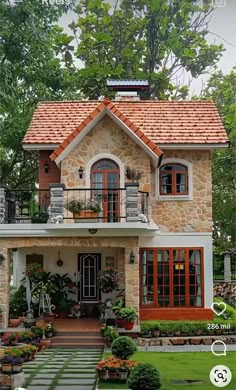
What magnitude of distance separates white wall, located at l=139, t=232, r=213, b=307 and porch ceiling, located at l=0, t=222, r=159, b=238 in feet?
1.61

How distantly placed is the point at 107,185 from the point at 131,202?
124 cm

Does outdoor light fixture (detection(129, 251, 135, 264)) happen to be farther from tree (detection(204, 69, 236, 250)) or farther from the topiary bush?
tree (detection(204, 69, 236, 250))

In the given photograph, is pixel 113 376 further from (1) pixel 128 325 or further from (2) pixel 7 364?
(1) pixel 128 325

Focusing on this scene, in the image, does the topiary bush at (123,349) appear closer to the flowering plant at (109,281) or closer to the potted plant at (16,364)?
the potted plant at (16,364)

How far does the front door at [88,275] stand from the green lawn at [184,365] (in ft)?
12.0

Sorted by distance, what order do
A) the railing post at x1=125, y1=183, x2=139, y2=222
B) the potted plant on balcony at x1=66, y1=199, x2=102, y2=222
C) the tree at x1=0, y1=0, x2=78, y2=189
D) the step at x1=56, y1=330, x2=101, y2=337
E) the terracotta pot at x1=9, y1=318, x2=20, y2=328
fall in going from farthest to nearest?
the tree at x1=0, y1=0, x2=78, y2=189, the terracotta pot at x1=9, y1=318, x2=20, y2=328, the potted plant on balcony at x1=66, y1=199, x2=102, y2=222, the railing post at x1=125, y1=183, x2=139, y2=222, the step at x1=56, y1=330, x2=101, y2=337

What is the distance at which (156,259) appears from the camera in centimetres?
1434

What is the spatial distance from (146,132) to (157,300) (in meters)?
4.18

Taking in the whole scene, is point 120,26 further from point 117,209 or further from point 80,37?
point 117,209

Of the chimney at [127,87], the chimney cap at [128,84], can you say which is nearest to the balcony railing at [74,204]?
the chimney at [127,87]

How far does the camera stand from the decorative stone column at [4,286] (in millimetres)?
13547

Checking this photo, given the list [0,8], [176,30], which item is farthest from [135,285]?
[176,30]

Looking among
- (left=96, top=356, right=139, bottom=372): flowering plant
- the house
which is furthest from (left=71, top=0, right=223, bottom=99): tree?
(left=96, top=356, right=139, bottom=372): flowering plant

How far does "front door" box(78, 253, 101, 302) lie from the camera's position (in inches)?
607
